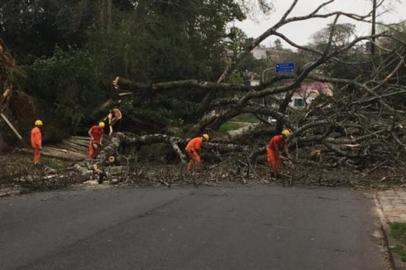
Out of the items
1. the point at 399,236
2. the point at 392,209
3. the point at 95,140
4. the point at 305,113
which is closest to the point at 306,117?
the point at 305,113

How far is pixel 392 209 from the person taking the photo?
12281 millimetres

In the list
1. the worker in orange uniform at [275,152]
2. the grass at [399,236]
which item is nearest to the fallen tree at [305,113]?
the worker in orange uniform at [275,152]

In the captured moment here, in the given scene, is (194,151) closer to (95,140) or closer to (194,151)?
(194,151)

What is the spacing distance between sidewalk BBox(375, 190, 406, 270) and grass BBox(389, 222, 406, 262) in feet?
0.20

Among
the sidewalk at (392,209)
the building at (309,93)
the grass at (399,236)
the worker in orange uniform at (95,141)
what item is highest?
the building at (309,93)

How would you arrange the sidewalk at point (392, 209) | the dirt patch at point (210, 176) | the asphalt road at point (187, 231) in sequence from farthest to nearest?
1. the dirt patch at point (210, 176)
2. the sidewalk at point (392, 209)
3. the asphalt road at point (187, 231)

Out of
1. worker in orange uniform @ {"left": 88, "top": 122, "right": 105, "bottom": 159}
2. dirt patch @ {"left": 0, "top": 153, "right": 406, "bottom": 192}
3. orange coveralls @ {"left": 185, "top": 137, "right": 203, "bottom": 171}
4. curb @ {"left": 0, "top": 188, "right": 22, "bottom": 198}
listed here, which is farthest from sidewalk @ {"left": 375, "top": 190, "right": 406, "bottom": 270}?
worker in orange uniform @ {"left": 88, "top": 122, "right": 105, "bottom": 159}

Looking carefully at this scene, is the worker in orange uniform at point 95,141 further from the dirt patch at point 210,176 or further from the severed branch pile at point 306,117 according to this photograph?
the dirt patch at point 210,176

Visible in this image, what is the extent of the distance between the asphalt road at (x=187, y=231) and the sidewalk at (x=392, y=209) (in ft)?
0.68

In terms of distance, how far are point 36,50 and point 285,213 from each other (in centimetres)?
2315

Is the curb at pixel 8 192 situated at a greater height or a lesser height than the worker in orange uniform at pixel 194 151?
lesser

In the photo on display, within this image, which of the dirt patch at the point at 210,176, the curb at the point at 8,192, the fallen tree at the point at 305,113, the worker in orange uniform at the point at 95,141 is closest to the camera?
the curb at the point at 8,192

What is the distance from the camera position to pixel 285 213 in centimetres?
1144

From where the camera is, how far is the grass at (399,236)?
322 inches
